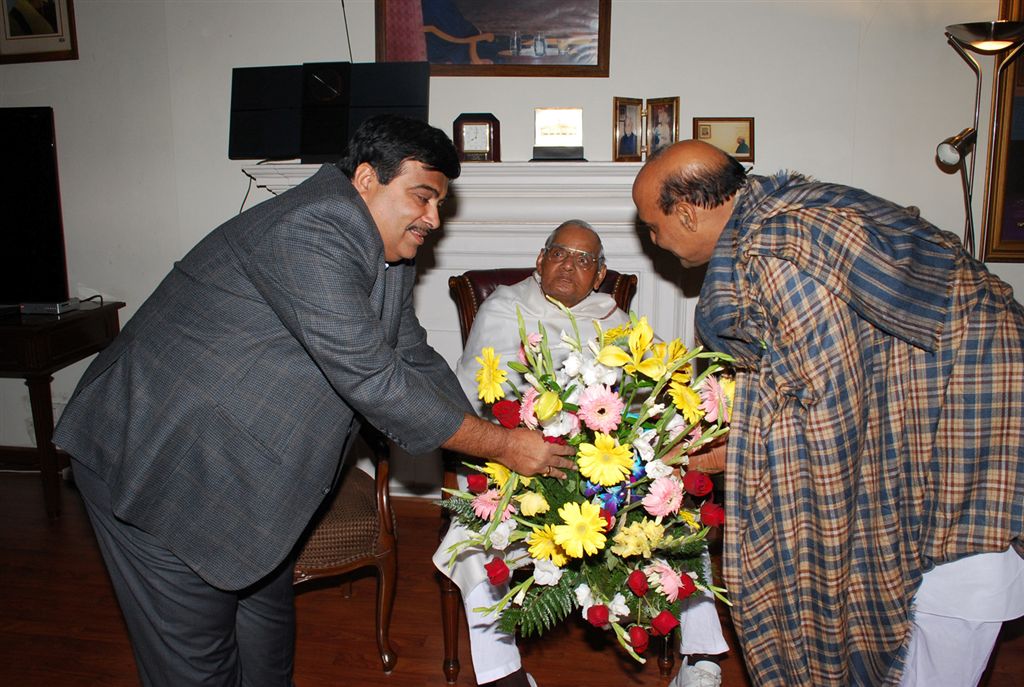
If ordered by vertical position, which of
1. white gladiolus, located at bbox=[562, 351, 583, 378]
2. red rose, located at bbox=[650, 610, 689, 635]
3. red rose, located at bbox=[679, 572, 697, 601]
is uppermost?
white gladiolus, located at bbox=[562, 351, 583, 378]

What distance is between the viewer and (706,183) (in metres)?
1.36

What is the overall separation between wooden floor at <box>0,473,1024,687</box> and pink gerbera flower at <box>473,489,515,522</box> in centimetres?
111

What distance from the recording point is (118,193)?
11.0 feet

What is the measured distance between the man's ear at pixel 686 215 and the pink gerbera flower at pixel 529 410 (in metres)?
0.42

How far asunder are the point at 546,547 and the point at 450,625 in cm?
109

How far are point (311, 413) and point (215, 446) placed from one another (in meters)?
0.19

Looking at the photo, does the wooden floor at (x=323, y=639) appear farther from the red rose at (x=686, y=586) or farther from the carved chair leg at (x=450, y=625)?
the red rose at (x=686, y=586)

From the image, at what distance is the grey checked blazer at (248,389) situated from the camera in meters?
1.40

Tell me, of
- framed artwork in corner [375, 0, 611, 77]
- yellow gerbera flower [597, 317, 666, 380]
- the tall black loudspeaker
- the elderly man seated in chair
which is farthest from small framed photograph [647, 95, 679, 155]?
yellow gerbera flower [597, 317, 666, 380]

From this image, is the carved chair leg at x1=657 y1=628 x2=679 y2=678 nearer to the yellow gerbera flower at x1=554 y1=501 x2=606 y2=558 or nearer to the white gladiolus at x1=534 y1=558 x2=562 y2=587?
the white gladiolus at x1=534 y1=558 x2=562 y2=587

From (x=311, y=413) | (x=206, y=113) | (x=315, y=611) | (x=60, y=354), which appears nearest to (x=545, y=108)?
(x=206, y=113)

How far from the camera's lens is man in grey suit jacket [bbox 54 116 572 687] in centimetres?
140

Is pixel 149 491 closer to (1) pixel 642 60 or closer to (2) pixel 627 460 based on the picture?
(2) pixel 627 460

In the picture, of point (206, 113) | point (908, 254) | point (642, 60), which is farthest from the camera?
point (206, 113)
